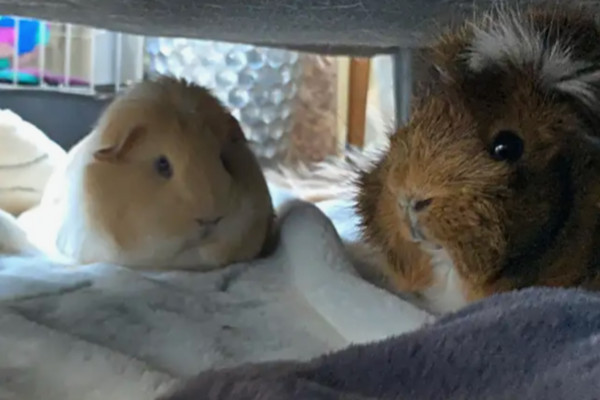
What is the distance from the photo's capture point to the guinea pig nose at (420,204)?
754 millimetres

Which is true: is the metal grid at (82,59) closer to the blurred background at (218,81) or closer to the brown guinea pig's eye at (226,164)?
the blurred background at (218,81)

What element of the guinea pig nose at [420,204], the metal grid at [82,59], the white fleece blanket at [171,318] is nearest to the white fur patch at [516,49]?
the guinea pig nose at [420,204]

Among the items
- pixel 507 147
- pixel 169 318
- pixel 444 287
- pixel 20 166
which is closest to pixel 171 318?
pixel 169 318

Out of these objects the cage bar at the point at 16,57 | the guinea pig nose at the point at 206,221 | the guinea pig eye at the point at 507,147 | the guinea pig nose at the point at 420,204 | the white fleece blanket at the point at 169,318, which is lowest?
the white fleece blanket at the point at 169,318

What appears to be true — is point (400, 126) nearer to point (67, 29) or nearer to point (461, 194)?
point (461, 194)

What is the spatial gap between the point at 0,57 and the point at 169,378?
5.35ft

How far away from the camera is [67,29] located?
7.32 ft

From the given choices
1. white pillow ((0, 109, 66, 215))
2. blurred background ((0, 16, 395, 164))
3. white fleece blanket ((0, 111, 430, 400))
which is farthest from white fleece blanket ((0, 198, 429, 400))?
blurred background ((0, 16, 395, 164))

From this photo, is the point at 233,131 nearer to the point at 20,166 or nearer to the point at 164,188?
the point at 164,188

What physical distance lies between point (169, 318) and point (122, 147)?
244mm

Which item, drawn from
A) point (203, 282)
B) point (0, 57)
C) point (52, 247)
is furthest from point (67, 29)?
point (203, 282)

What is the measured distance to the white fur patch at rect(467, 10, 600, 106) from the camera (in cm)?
76

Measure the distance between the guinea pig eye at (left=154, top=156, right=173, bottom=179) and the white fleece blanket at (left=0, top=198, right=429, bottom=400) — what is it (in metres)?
0.12

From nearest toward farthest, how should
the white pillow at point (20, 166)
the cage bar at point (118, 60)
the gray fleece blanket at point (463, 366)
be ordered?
the gray fleece blanket at point (463, 366), the white pillow at point (20, 166), the cage bar at point (118, 60)
